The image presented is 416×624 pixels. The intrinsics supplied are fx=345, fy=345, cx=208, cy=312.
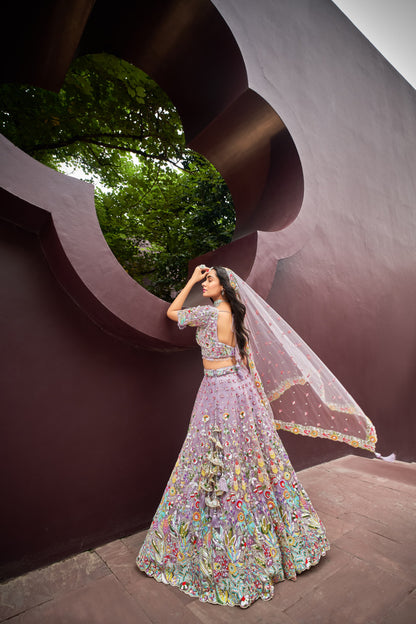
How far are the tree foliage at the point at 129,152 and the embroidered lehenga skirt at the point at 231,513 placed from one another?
A: 10.4 feet

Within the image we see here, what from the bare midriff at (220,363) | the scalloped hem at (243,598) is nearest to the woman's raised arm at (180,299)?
the bare midriff at (220,363)

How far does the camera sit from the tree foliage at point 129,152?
3.94m

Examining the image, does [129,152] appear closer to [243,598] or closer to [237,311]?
[237,311]

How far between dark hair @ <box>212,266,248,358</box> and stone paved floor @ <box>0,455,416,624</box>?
4.23 ft

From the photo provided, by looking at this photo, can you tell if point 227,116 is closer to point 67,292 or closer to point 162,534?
point 67,292

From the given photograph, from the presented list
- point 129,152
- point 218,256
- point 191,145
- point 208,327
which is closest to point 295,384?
point 208,327

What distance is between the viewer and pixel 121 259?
5203 mm

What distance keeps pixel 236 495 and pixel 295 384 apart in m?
0.81

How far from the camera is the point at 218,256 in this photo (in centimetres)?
320

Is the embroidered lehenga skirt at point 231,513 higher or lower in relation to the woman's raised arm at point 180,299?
lower

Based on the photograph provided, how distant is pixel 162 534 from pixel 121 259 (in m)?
4.00

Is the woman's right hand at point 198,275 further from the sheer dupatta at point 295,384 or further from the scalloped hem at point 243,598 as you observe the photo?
the scalloped hem at point 243,598

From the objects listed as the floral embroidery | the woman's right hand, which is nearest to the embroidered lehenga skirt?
the floral embroidery

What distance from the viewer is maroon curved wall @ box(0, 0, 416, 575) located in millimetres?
2008
